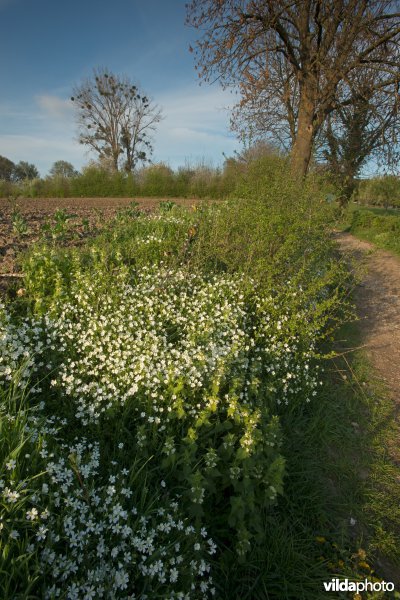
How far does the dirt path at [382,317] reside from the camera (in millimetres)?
4984

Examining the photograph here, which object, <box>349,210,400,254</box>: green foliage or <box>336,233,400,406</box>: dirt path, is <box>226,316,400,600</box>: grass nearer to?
<box>336,233,400,406</box>: dirt path

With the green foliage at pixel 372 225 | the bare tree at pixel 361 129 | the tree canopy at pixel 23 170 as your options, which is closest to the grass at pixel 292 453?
the bare tree at pixel 361 129

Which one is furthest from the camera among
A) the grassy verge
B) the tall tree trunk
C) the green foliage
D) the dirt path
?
the green foliage

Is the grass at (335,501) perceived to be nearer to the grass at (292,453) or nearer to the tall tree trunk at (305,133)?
the grass at (292,453)

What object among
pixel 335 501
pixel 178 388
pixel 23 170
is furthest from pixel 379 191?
pixel 23 170

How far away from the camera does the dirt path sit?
196 inches

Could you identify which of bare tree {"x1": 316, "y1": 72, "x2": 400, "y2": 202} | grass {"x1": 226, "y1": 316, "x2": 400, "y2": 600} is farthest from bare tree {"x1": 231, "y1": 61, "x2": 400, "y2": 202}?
grass {"x1": 226, "y1": 316, "x2": 400, "y2": 600}

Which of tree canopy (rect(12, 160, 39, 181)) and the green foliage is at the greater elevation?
tree canopy (rect(12, 160, 39, 181))

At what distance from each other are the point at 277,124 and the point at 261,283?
44.8ft

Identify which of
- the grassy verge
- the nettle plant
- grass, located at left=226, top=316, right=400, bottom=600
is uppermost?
the grassy verge

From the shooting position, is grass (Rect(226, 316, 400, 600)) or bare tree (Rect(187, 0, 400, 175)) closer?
grass (Rect(226, 316, 400, 600))

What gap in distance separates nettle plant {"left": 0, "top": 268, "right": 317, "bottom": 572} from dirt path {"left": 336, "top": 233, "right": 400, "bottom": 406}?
1673 millimetres

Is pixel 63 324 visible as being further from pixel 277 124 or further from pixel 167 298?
pixel 277 124

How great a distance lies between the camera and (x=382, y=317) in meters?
6.86
